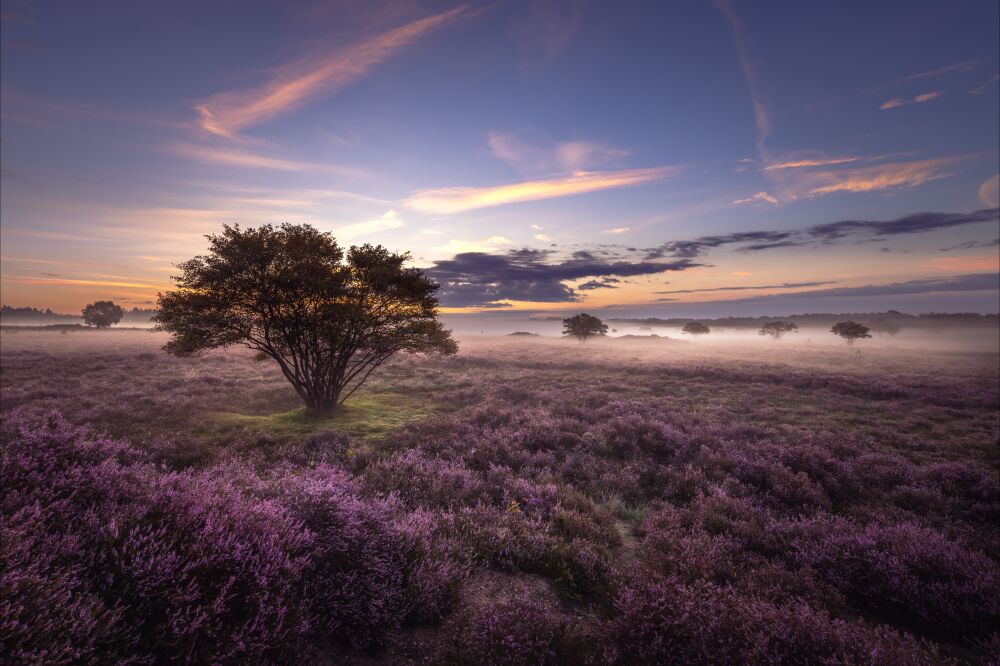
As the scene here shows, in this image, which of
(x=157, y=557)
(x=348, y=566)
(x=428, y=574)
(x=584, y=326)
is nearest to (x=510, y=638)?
(x=428, y=574)

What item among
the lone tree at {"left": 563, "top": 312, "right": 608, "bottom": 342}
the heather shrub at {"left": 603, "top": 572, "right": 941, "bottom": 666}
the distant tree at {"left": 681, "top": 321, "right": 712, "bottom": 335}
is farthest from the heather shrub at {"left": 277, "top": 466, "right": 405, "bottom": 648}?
the distant tree at {"left": 681, "top": 321, "right": 712, "bottom": 335}

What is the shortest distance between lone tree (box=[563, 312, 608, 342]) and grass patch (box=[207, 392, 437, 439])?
2760 inches

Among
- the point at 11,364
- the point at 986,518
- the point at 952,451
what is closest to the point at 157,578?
the point at 986,518

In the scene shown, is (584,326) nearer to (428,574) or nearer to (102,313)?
(428,574)

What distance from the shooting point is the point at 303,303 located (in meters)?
15.2

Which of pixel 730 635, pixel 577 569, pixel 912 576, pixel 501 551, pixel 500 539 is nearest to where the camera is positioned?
pixel 730 635

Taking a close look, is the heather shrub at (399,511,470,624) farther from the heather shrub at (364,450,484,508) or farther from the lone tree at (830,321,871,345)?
the lone tree at (830,321,871,345)

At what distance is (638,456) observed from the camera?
11.9m

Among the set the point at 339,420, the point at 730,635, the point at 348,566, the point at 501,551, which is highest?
the point at 348,566

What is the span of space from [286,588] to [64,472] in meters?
2.94

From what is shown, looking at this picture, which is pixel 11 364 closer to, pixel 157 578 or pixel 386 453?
pixel 386 453

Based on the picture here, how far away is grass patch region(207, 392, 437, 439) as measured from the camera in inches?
566

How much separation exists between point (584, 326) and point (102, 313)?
13804cm

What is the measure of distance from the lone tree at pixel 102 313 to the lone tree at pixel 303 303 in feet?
466
